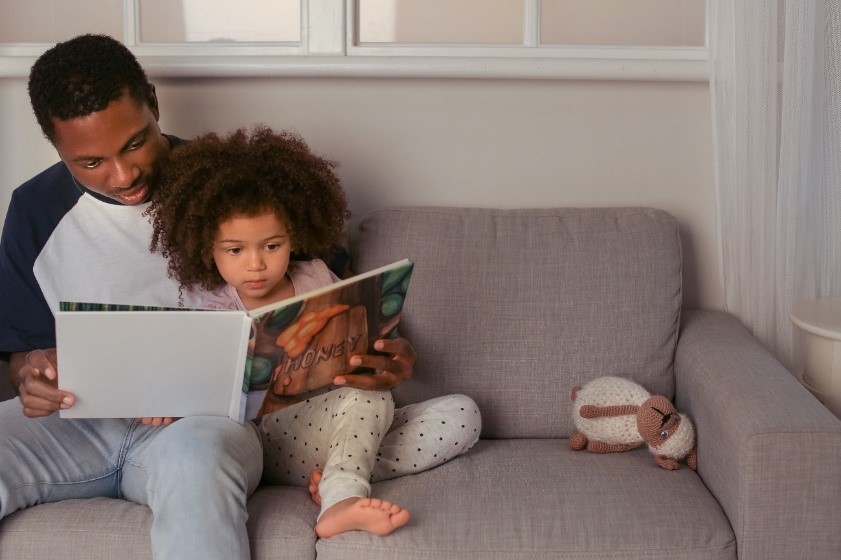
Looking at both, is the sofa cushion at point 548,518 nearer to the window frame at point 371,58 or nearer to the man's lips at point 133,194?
the man's lips at point 133,194

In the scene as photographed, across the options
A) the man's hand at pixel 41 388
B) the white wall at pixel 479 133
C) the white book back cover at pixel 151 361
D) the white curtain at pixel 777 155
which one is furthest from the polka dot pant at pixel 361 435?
the white curtain at pixel 777 155

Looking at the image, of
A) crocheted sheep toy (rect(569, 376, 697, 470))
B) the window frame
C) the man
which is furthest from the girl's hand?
the window frame

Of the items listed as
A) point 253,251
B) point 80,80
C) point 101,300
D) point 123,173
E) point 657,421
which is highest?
point 80,80

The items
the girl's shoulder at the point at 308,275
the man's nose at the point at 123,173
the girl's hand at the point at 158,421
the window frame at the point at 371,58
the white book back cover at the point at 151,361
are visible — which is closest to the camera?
the white book back cover at the point at 151,361

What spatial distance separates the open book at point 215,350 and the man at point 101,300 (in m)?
0.05

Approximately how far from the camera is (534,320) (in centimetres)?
209

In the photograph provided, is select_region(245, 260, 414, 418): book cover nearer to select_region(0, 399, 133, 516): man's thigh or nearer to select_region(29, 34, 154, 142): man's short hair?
select_region(0, 399, 133, 516): man's thigh

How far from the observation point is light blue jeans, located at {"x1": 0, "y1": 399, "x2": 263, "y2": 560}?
1534 millimetres

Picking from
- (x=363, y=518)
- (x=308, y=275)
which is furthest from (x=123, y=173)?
(x=363, y=518)

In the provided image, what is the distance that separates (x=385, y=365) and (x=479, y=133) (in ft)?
2.46

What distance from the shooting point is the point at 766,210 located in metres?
2.22

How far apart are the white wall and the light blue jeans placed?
2.59 ft

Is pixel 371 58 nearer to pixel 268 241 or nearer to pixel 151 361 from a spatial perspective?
pixel 268 241

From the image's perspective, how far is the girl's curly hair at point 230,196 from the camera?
180 centimetres
